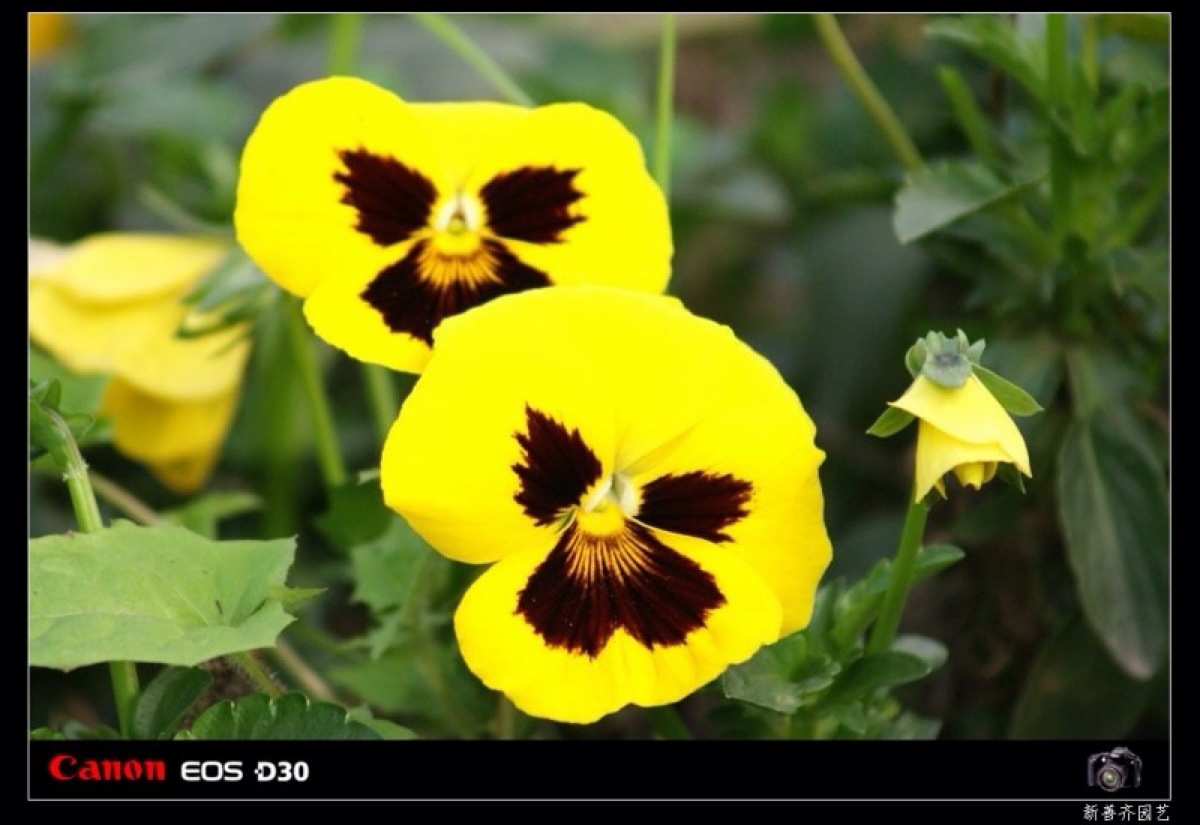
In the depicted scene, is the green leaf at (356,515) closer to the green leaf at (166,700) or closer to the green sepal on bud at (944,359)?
the green leaf at (166,700)

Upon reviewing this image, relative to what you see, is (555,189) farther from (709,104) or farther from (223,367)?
(709,104)

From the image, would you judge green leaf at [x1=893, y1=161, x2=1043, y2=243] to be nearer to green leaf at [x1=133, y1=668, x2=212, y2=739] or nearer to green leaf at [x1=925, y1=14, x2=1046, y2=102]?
green leaf at [x1=925, y1=14, x2=1046, y2=102]

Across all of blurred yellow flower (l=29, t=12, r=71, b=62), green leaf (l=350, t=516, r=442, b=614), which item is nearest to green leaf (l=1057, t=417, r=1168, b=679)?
green leaf (l=350, t=516, r=442, b=614)

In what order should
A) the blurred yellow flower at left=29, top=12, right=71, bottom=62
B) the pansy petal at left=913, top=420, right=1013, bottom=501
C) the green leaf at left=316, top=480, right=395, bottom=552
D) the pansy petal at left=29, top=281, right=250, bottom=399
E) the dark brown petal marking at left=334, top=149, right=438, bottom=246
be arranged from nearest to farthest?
the pansy petal at left=913, top=420, right=1013, bottom=501 → the dark brown petal marking at left=334, top=149, right=438, bottom=246 → the green leaf at left=316, top=480, right=395, bottom=552 → the pansy petal at left=29, top=281, right=250, bottom=399 → the blurred yellow flower at left=29, top=12, right=71, bottom=62

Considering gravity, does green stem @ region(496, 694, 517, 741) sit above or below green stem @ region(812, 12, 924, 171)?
below

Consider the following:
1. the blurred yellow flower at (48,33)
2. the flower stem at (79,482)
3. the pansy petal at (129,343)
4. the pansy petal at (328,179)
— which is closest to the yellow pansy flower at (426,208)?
the pansy petal at (328,179)
